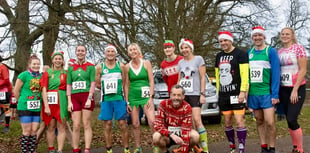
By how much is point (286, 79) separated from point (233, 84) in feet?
2.82

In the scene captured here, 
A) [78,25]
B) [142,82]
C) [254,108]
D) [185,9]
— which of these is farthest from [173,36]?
[254,108]

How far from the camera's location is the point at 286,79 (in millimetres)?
5434

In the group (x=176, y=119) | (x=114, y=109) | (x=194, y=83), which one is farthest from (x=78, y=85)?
(x=194, y=83)

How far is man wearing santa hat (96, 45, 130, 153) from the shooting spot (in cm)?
581

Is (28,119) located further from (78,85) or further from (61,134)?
(78,85)

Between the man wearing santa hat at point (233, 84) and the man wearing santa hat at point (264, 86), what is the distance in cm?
20

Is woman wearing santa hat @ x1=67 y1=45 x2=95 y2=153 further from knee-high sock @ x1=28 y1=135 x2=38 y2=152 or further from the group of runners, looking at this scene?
knee-high sock @ x1=28 y1=135 x2=38 y2=152

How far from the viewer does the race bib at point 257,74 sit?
5371 mm

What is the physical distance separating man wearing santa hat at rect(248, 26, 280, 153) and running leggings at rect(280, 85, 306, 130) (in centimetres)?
26

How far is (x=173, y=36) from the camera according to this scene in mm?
10492

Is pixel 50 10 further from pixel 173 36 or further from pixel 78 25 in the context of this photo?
pixel 173 36

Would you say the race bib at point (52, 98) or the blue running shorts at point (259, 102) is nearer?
the blue running shorts at point (259, 102)

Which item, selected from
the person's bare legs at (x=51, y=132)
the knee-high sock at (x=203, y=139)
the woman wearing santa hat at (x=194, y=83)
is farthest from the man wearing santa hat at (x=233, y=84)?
the person's bare legs at (x=51, y=132)

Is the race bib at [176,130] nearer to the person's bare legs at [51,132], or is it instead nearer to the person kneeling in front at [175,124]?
the person kneeling in front at [175,124]
